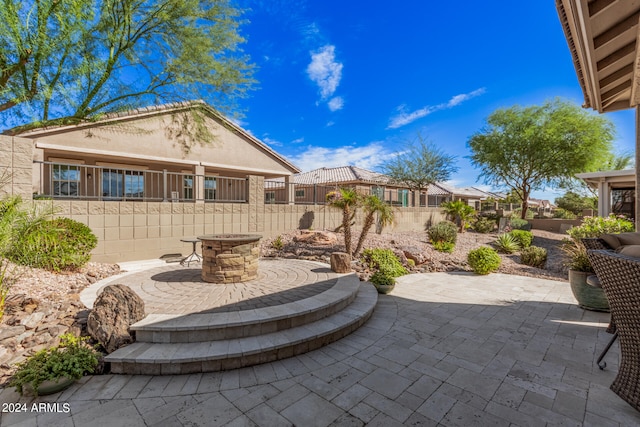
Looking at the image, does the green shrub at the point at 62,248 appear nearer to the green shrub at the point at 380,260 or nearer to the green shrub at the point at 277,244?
the green shrub at the point at 277,244

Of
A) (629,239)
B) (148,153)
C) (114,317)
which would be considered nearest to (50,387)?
(114,317)

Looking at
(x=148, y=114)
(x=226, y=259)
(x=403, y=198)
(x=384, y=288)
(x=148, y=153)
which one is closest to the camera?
(x=226, y=259)

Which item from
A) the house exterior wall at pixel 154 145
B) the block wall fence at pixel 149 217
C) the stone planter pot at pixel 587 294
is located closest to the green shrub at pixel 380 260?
the block wall fence at pixel 149 217

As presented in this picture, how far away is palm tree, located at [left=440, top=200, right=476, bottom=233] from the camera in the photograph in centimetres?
1683

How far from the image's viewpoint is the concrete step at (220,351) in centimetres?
288

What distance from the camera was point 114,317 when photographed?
325 centimetres

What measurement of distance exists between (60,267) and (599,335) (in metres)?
9.86

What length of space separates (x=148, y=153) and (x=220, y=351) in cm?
1283

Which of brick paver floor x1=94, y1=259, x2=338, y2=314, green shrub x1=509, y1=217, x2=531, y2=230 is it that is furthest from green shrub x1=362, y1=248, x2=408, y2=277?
green shrub x1=509, y1=217, x2=531, y2=230

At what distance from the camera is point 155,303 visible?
4008mm

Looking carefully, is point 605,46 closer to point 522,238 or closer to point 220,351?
point 220,351

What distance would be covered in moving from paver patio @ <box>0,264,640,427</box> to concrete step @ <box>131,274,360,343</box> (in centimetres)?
45

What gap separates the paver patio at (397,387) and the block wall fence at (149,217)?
192 inches

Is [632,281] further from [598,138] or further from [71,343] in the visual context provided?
[598,138]
